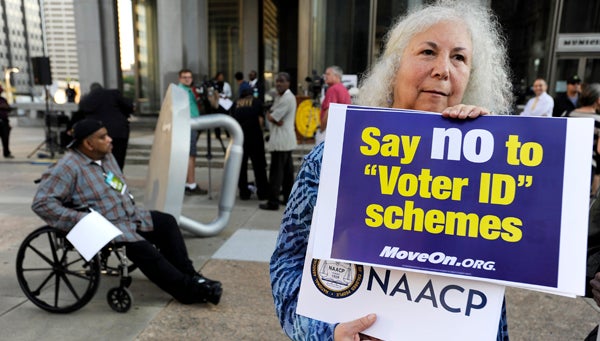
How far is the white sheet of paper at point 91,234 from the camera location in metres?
3.03

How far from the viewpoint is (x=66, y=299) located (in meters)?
3.51

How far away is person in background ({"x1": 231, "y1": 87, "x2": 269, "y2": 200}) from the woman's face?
5522 millimetres

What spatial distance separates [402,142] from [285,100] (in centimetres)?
529

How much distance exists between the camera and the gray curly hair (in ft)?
3.94

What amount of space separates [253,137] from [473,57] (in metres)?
5.56

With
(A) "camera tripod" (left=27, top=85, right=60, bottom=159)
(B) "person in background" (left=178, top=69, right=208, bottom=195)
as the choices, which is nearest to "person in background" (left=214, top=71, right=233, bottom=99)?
(B) "person in background" (left=178, top=69, right=208, bottom=195)

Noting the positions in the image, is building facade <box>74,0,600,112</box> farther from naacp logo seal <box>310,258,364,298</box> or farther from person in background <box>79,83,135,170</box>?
naacp logo seal <box>310,258,364,298</box>

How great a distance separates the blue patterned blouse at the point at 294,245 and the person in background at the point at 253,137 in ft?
18.1

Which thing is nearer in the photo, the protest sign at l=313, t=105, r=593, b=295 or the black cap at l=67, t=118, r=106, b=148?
the protest sign at l=313, t=105, r=593, b=295

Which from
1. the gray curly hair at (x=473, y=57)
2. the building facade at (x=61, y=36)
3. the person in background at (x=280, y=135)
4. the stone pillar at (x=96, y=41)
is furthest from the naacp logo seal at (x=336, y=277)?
the building facade at (x=61, y=36)

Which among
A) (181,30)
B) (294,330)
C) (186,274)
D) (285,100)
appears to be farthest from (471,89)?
(181,30)

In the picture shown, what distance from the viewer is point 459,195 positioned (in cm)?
95

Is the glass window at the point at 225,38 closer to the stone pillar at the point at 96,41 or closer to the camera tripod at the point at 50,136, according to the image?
the stone pillar at the point at 96,41

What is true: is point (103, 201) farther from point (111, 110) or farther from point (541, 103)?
point (541, 103)
